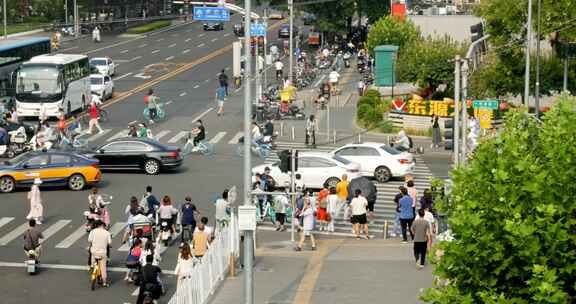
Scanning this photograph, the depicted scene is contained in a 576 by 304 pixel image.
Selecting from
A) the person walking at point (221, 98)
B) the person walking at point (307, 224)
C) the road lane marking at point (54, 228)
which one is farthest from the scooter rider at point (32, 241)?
the person walking at point (221, 98)

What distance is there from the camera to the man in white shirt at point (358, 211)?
31734 millimetres

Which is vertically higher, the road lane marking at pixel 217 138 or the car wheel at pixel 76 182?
the road lane marking at pixel 217 138

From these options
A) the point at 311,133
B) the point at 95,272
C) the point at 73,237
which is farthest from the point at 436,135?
the point at 95,272

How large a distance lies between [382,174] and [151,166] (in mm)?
7644

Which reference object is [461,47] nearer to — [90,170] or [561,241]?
[90,170]

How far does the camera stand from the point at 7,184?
38.1m

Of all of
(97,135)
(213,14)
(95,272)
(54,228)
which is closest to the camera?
(95,272)

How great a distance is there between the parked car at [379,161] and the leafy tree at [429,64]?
18.9 m

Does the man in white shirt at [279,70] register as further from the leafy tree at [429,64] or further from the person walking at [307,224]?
the person walking at [307,224]

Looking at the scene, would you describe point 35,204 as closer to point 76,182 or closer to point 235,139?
point 76,182

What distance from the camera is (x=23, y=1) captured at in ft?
356

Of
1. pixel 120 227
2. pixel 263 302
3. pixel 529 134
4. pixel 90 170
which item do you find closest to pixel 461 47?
pixel 90 170

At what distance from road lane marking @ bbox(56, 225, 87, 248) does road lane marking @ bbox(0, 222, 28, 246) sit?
4.42 ft

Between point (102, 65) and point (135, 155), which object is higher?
point (102, 65)
